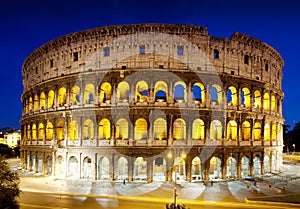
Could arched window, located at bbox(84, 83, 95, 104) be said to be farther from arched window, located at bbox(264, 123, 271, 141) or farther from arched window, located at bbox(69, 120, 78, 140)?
arched window, located at bbox(264, 123, 271, 141)

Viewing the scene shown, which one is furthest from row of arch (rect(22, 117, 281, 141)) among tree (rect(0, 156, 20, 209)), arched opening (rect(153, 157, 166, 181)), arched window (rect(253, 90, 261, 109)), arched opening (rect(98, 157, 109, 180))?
tree (rect(0, 156, 20, 209))

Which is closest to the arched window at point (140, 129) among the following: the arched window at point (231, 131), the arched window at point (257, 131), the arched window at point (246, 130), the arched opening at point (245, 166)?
the arched window at point (231, 131)

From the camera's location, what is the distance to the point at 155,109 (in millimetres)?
24719

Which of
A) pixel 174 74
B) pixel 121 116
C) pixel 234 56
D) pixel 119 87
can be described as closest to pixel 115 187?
pixel 121 116

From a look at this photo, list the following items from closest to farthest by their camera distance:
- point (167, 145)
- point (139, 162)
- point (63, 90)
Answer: point (167, 145) < point (139, 162) < point (63, 90)

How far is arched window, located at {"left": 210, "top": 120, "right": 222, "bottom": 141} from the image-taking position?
87.4 feet

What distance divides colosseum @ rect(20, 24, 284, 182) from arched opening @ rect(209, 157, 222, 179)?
0.18ft

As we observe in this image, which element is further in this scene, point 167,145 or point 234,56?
point 234,56

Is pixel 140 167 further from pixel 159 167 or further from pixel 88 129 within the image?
pixel 88 129

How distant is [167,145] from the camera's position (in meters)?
24.5

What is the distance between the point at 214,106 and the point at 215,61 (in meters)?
4.48

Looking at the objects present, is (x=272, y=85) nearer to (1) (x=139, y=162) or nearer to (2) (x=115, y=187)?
(1) (x=139, y=162)

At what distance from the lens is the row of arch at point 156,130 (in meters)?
25.1

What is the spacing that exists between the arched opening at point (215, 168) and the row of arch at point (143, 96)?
19.2ft
